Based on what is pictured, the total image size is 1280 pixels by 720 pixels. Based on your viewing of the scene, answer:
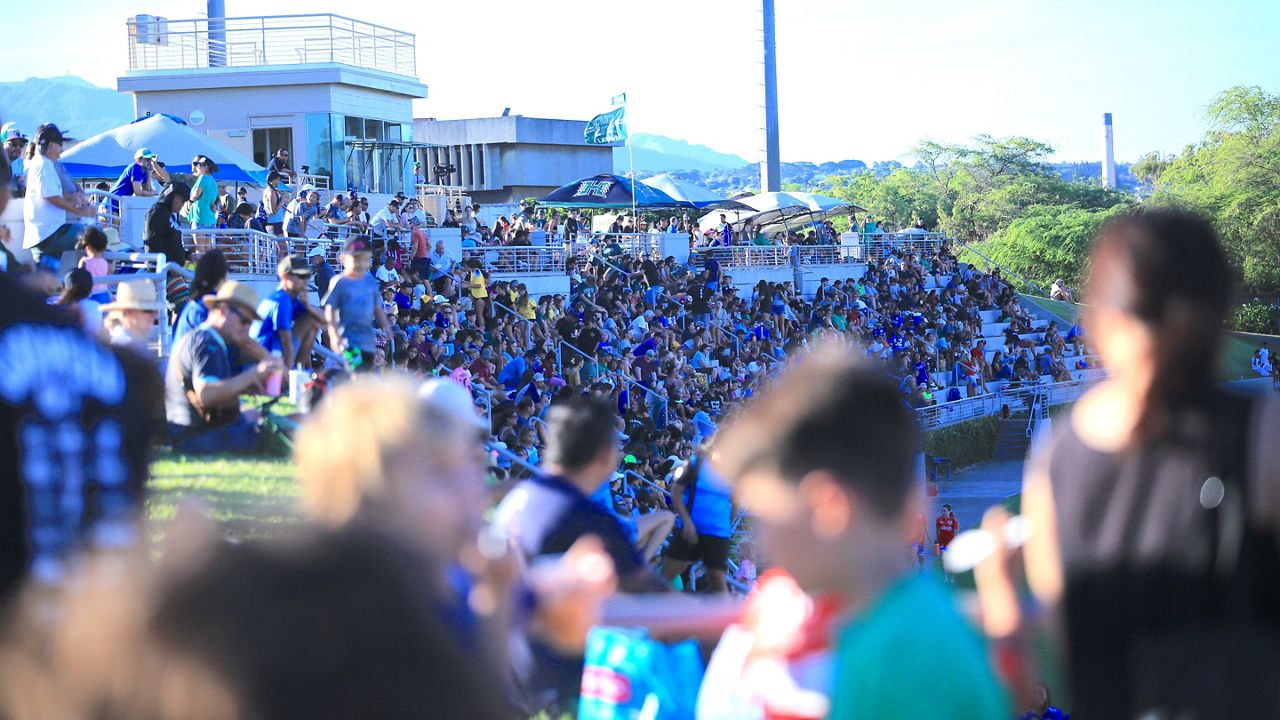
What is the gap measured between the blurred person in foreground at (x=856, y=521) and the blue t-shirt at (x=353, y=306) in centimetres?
743

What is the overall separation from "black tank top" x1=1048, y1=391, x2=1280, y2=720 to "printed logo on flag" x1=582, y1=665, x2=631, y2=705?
1.48 metres

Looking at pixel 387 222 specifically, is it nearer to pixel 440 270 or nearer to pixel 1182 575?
pixel 440 270

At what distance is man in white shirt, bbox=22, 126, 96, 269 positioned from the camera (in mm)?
10391

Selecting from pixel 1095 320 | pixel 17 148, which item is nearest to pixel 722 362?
pixel 17 148

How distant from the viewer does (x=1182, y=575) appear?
7.56ft

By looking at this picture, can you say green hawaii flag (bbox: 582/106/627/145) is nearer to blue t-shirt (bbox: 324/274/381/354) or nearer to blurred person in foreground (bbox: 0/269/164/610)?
blue t-shirt (bbox: 324/274/381/354)

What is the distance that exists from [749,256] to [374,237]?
16332 mm

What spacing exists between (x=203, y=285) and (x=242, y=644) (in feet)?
23.8

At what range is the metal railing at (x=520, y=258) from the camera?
2378cm

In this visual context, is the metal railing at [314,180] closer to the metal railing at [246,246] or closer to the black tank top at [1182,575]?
the metal railing at [246,246]

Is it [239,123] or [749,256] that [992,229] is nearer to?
[749,256]

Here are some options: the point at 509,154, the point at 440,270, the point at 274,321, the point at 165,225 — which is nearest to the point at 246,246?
the point at 165,225

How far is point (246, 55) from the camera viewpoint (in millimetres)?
32344

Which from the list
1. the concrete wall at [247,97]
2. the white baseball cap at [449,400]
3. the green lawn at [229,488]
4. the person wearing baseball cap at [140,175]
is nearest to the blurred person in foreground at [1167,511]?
the white baseball cap at [449,400]
